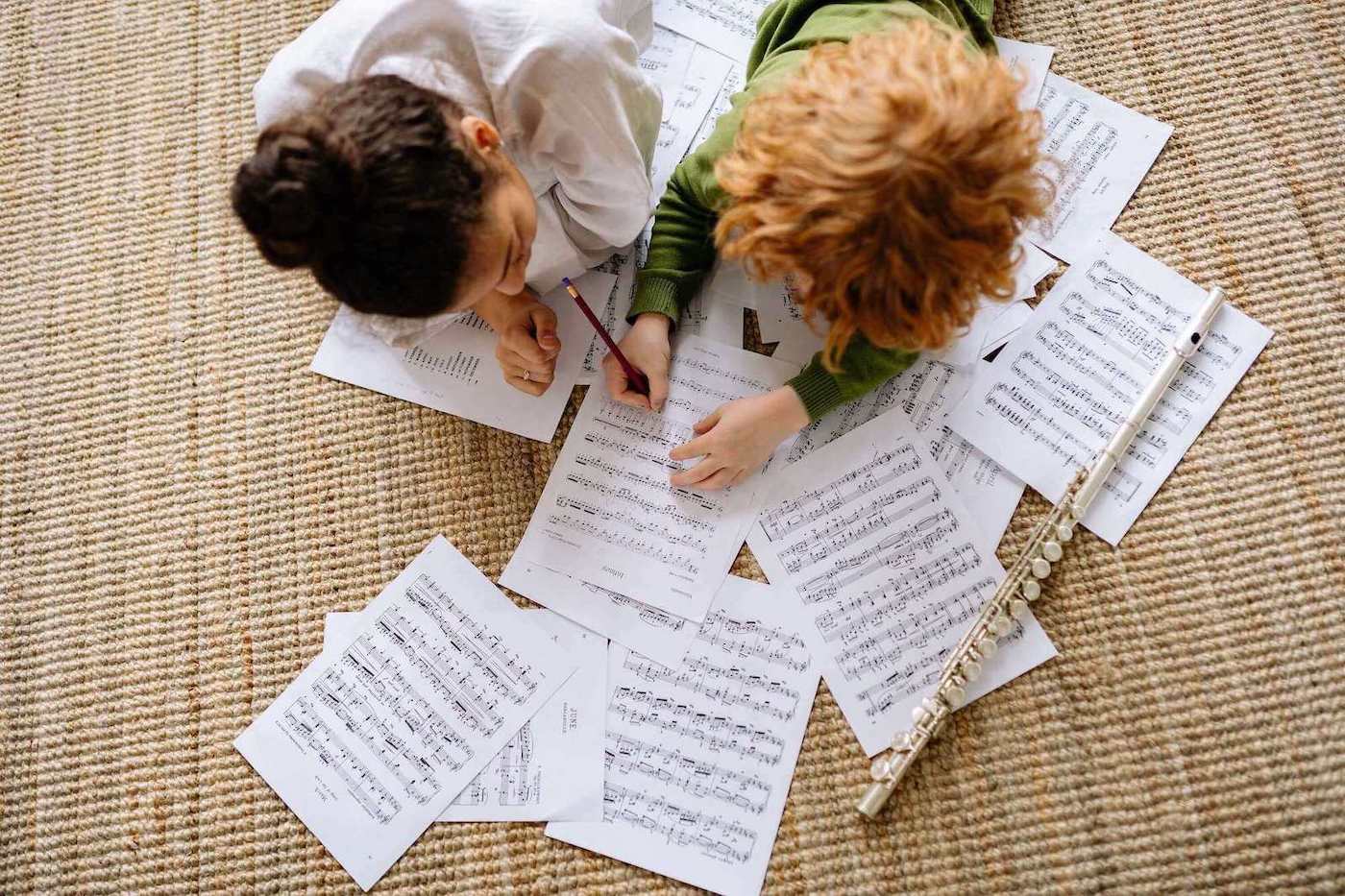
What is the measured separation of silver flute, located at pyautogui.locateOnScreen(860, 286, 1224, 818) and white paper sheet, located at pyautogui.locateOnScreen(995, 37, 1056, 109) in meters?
0.29

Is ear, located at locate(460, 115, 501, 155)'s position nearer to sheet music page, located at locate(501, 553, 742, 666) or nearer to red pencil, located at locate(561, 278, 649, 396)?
red pencil, located at locate(561, 278, 649, 396)

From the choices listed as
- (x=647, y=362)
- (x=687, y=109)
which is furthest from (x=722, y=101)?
(x=647, y=362)

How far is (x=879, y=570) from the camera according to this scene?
0.91 metres

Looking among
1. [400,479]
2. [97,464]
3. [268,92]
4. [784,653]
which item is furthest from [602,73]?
[97,464]

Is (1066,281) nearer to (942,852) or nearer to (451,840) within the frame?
(942,852)

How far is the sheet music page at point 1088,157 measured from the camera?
3.13 ft

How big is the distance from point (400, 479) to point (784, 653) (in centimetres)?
44

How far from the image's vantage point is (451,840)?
892 mm

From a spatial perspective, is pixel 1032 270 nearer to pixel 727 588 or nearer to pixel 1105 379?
pixel 1105 379

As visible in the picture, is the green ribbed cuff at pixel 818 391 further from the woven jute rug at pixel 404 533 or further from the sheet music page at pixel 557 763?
the sheet music page at pixel 557 763

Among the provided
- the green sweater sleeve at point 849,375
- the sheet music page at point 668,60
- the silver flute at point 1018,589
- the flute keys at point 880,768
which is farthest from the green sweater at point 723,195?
the flute keys at point 880,768

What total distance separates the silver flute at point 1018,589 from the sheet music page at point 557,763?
10.5 inches

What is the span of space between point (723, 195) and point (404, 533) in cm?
47

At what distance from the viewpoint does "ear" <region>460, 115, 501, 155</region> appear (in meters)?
0.72
